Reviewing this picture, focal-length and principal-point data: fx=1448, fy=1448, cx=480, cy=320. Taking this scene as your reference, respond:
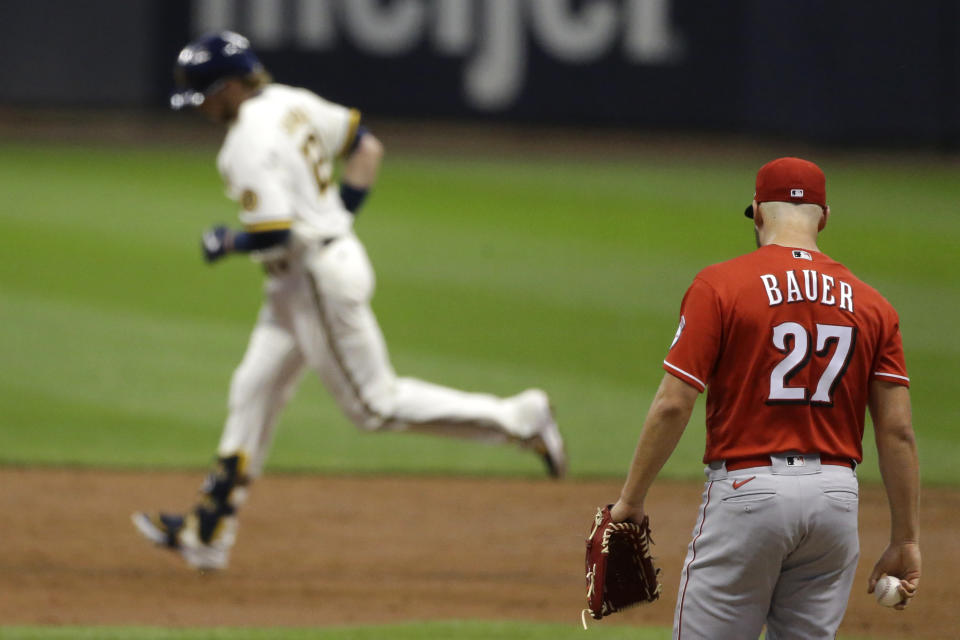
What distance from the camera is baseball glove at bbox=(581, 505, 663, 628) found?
3.54 metres

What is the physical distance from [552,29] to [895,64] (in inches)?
176

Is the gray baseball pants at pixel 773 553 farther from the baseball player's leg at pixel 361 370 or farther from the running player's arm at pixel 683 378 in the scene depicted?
the baseball player's leg at pixel 361 370

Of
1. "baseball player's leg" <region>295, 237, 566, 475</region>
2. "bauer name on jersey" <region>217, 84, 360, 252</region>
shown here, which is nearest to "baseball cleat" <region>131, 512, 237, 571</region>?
"baseball player's leg" <region>295, 237, 566, 475</region>

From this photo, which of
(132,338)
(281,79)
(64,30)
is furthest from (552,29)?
(132,338)

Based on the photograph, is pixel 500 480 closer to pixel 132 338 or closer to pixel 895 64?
pixel 132 338

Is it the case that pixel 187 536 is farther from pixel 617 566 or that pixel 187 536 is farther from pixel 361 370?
pixel 617 566

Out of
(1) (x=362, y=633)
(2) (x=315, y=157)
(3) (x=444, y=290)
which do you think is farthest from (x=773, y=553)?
(3) (x=444, y=290)

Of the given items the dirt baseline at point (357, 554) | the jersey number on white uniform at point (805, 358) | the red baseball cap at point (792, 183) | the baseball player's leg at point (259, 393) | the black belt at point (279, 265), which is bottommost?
the dirt baseline at point (357, 554)

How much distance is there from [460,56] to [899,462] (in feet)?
54.5

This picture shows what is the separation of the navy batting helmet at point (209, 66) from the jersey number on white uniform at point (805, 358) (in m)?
3.21

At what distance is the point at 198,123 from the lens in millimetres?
20500

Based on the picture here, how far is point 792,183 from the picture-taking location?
11.5 feet

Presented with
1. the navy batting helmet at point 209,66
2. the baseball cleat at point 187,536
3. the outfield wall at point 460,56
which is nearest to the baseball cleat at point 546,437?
the baseball cleat at point 187,536

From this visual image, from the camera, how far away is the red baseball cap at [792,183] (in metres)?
3.50
